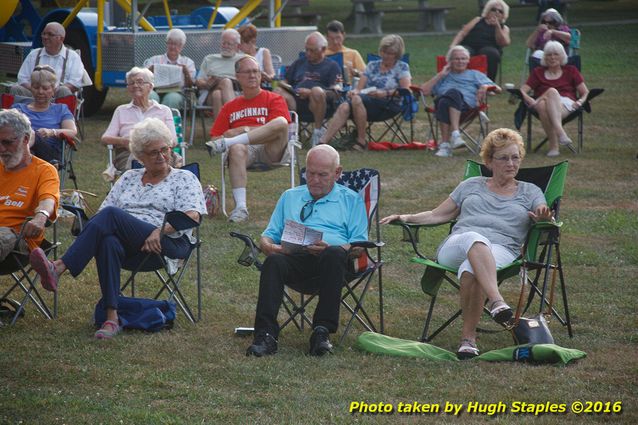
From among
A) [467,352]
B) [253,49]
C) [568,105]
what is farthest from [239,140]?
[568,105]

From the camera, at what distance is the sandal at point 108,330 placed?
18.0 feet

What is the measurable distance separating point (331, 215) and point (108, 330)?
126 centimetres

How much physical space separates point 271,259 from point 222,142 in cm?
315

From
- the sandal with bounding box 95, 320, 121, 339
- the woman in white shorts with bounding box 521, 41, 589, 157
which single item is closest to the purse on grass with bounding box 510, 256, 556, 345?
the sandal with bounding box 95, 320, 121, 339

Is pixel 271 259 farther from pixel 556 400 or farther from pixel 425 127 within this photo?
pixel 425 127

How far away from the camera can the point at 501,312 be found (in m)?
5.09

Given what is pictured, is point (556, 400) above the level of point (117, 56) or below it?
below

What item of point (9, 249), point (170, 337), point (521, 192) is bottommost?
point (170, 337)

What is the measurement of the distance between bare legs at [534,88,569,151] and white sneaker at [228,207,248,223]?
13.4 ft

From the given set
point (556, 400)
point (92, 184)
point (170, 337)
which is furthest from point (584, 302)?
point (92, 184)

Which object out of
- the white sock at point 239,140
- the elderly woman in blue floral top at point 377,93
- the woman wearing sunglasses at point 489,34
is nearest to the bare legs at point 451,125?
the elderly woman in blue floral top at point 377,93

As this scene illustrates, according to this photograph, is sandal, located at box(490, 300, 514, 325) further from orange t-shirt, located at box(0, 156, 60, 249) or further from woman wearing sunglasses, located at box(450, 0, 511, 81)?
woman wearing sunglasses, located at box(450, 0, 511, 81)

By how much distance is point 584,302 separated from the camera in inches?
245

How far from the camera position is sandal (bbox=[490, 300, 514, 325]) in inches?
200
